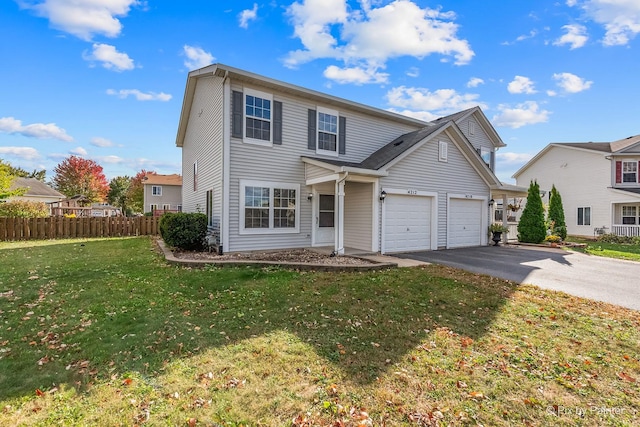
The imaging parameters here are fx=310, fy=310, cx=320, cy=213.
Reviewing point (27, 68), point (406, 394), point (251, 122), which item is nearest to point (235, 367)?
point (406, 394)

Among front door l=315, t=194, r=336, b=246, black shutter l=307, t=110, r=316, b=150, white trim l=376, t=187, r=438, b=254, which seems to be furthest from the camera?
front door l=315, t=194, r=336, b=246

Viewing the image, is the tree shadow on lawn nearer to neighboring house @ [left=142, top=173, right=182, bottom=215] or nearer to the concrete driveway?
the concrete driveway

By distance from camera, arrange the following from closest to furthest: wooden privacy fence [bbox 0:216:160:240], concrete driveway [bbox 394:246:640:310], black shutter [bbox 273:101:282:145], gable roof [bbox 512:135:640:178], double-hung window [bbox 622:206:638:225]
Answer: concrete driveway [bbox 394:246:640:310] < black shutter [bbox 273:101:282:145] < wooden privacy fence [bbox 0:216:160:240] < double-hung window [bbox 622:206:638:225] < gable roof [bbox 512:135:640:178]

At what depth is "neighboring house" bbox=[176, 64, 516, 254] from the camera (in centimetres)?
1000

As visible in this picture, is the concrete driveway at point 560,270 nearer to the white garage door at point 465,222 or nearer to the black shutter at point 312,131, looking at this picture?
the white garage door at point 465,222

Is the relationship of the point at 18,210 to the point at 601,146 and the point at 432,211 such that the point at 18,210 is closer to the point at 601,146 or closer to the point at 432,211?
the point at 432,211

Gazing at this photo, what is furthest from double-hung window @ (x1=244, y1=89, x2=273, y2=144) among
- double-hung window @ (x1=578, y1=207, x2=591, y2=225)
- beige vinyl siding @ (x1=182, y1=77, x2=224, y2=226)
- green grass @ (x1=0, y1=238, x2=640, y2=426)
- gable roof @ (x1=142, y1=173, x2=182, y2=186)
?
gable roof @ (x1=142, y1=173, x2=182, y2=186)

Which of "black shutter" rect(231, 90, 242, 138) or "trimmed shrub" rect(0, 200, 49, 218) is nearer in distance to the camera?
"black shutter" rect(231, 90, 242, 138)

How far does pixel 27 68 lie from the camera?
13539 mm

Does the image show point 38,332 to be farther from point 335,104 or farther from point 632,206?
point 632,206

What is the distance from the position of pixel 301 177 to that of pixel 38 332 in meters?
8.29

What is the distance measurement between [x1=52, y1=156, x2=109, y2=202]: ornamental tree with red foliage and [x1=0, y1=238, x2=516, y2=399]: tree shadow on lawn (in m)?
45.1

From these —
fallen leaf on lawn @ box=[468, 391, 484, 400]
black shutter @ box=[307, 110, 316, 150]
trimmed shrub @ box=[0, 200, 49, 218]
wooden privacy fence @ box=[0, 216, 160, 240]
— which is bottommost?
fallen leaf on lawn @ box=[468, 391, 484, 400]

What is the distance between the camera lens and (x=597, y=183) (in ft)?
70.4
